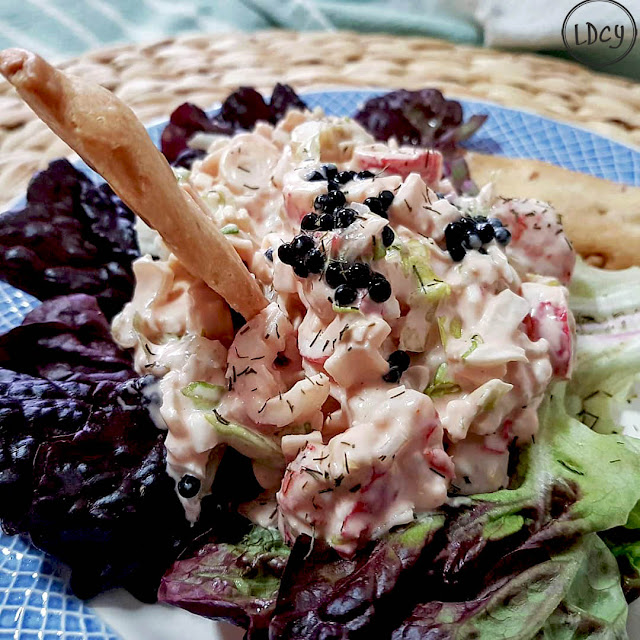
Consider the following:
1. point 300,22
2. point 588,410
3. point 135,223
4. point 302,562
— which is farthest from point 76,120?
point 300,22

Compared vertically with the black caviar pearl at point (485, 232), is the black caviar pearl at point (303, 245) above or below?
above

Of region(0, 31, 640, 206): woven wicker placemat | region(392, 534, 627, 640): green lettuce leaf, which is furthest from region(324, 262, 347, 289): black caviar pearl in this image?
region(0, 31, 640, 206): woven wicker placemat

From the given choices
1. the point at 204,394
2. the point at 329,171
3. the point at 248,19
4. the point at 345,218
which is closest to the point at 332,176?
the point at 329,171

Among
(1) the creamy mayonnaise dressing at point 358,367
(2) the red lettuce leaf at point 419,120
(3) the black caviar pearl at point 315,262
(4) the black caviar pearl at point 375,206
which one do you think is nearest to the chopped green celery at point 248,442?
(1) the creamy mayonnaise dressing at point 358,367

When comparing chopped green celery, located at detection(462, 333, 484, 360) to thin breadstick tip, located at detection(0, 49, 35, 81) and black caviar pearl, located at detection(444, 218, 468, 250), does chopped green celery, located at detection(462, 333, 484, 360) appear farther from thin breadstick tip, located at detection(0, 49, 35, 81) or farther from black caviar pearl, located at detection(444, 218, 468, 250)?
thin breadstick tip, located at detection(0, 49, 35, 81)

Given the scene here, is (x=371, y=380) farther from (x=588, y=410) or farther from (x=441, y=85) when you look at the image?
(x=441, y=85)

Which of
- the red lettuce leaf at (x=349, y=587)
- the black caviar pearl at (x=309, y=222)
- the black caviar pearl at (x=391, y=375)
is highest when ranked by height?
the black caviar pearl at (x=309, y=222)

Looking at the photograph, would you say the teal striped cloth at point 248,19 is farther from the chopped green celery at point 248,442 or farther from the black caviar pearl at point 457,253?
the chopped green celery at point 248,442

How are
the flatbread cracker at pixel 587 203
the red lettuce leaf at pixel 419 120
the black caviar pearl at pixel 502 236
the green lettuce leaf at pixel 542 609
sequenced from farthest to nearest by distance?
the red lettuce leaf at pixel 419 120, the flatbread cracker at pixel 587 203, the black caviar pearl at pixel 502 236, the green lettuce leaf at pixel 542 609
